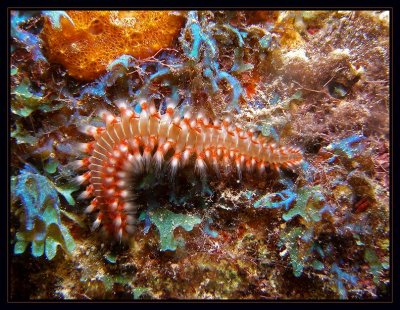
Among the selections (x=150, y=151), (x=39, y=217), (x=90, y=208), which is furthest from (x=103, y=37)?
(x=39, y=217)

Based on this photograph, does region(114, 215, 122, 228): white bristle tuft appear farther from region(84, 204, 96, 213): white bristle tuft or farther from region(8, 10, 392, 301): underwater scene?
region(84, 204, 96, 213): white bristle tuft

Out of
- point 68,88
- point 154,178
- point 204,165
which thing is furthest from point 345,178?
point 68,88

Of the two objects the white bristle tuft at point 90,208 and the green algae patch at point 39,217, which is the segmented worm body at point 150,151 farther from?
the green algae patch at point 39,217

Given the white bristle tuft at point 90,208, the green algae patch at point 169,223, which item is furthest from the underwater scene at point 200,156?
the white bristle tuft at point 90,208

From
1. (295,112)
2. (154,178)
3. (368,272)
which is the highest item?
(295,112)

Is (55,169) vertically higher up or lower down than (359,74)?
lower down

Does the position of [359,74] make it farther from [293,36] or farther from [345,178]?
[345,178]
